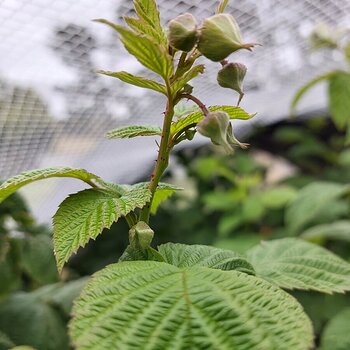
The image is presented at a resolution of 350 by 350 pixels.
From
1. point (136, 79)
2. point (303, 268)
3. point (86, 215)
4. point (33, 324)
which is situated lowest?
point (33, 324)

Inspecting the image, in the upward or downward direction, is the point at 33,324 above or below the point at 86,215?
below

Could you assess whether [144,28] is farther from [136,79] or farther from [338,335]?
[338,335]

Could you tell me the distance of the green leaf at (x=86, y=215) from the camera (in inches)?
18.2

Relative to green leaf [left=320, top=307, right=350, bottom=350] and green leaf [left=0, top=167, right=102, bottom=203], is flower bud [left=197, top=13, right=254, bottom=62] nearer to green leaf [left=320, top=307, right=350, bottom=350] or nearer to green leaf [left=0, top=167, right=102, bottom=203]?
green leaf [left=0, top=167, right=102, bottom=203]

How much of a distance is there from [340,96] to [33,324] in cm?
82

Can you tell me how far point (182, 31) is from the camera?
0.44 meters

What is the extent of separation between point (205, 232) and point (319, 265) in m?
1.20

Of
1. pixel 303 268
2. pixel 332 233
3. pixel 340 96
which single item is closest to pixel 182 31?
pixel 303 268

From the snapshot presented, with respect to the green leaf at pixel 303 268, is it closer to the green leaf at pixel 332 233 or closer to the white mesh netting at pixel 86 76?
the green leaf at pixel 332 233

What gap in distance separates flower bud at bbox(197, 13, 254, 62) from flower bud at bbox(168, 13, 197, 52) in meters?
0.01

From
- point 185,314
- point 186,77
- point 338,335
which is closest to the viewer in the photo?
point 185,314

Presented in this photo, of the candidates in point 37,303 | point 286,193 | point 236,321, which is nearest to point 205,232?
point 286,193

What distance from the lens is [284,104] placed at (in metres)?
1.87

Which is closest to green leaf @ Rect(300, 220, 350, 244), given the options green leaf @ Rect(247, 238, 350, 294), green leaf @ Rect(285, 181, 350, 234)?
green leaf @ Rect(285, 181, 350, 234)
